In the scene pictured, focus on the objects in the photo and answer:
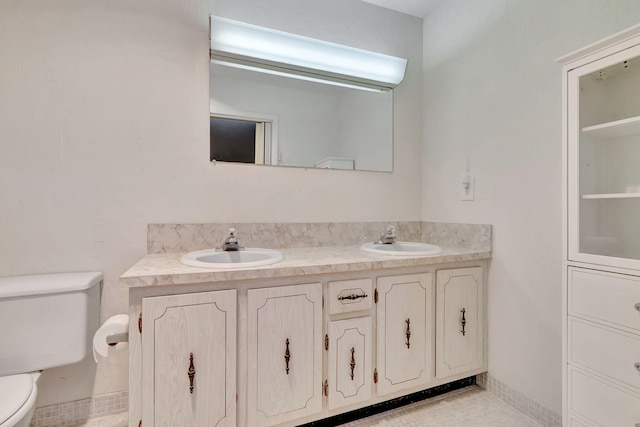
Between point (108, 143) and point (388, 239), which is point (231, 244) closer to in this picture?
point (108, 143)

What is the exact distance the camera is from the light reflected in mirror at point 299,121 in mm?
1729

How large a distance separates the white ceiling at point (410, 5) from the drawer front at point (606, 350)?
2032mm

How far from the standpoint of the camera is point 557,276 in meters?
1.44

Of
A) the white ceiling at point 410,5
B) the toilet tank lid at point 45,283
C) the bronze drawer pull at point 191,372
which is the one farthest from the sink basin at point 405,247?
the white ceiling at point 410,5

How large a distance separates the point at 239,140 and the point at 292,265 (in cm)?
85

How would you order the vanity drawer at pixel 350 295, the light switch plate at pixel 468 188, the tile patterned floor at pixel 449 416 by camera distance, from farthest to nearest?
the light switch plate at pixel 468 188 → the tile patterned floor at pixel 449 416 → the vanity drawer at pixel 350 295

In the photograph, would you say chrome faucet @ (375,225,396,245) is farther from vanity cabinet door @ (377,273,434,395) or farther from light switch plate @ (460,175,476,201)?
light switch plate @ (460,175,476,201)

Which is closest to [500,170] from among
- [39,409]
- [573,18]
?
[573,18]

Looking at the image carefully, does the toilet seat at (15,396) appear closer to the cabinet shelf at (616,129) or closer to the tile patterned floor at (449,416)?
the tile patterned floor at (449,416)

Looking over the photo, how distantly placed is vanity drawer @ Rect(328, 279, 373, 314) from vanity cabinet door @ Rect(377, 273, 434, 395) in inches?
2.7

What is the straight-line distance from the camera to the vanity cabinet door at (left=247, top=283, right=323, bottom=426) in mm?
1263

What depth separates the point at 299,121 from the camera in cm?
190

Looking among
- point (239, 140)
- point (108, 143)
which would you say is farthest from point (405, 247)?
point (108, 143)

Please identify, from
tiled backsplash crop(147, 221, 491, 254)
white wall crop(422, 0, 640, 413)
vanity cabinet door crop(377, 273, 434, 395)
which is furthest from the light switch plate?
vanity cabinet door crop(377, 273, 434, 395)
